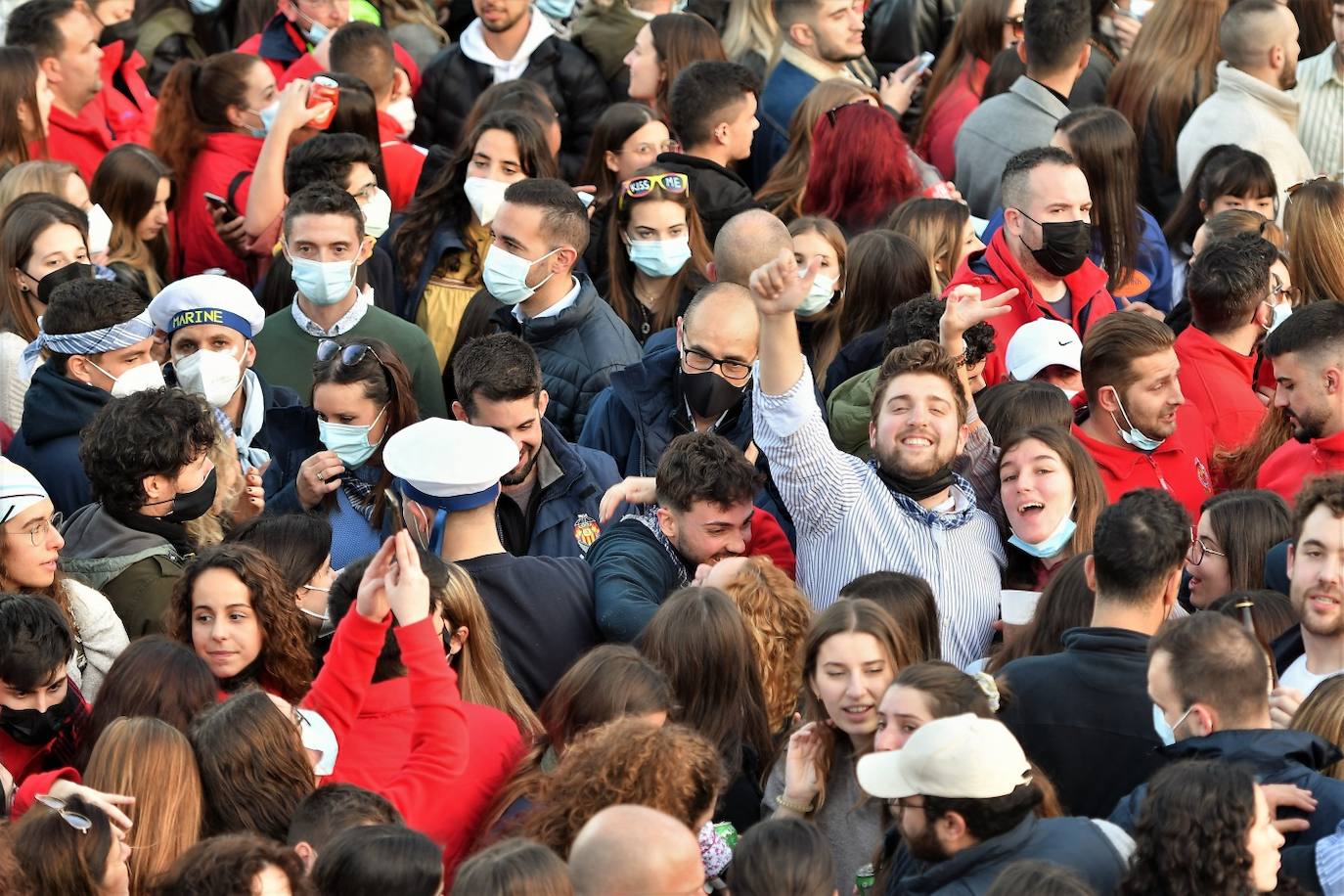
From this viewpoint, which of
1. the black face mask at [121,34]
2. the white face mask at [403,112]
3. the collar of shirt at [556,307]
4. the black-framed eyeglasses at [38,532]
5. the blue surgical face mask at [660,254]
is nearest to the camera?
the black-framed eyeglasses at [38,532]

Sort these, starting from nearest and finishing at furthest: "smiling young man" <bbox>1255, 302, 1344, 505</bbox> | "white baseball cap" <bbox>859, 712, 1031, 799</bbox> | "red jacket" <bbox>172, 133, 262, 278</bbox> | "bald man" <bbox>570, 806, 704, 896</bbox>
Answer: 1. "bald man" <bbox>570, 806, 704, 896</bbox>
2. "white baseball cap" <bbox>859, 712, 1031, 799</bbox>
3. "smiling young man" <bbox>1255, 302, 1344, 505</bbox>
4. "red jacket" <bbox>172, 133, 262, 278</bbox>

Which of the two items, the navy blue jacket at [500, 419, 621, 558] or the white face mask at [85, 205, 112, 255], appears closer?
the navy blue jacket at [500, 419, 621, 558]

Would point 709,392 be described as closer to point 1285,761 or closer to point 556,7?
point 1285,761

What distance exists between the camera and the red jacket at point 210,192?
8969mm

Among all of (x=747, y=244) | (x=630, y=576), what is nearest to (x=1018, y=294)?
(x=747, y=244)

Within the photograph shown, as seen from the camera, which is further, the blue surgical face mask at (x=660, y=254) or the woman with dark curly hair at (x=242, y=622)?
the blue surgical face mask at (x=660, y=254)

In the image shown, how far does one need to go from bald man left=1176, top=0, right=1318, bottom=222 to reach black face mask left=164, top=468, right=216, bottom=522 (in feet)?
16.0

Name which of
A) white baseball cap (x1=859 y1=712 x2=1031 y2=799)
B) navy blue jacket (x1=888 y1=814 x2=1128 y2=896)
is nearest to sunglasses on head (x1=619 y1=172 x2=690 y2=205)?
white baseball cap (x1=859 y1=712 x2=1031 y2=799)

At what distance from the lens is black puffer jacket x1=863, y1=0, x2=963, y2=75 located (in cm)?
1123

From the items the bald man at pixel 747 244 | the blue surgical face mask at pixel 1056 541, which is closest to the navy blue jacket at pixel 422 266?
the bald man at pixel 747 244

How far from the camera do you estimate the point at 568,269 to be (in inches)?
308

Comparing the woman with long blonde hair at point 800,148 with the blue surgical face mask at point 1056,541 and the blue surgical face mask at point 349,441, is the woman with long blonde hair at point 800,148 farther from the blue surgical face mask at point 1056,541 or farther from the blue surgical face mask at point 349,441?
the blue surgical face mask at point 1056,541

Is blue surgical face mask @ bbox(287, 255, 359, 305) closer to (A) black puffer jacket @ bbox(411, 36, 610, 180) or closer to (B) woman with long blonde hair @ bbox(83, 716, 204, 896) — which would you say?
(A) black puffer jacket @ bbox(411, 36, 610, 180)

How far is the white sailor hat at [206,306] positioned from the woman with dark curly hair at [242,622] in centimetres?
179
